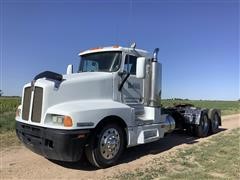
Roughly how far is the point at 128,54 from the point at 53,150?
3.32 meters

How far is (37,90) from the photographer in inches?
235

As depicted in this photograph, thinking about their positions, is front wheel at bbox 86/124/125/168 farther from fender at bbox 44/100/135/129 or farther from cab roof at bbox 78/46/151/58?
cab roof at bbox 78/46/151/58

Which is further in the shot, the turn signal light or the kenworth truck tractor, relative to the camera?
the kenworth truck tractor

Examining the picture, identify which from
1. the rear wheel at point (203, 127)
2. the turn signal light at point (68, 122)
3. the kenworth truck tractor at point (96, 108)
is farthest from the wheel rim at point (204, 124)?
the turn signal light at point (68, 122)

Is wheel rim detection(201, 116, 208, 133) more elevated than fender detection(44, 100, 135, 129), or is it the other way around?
fender detection(44, 100, 135, 129)

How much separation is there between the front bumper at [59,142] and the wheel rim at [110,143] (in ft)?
1.88

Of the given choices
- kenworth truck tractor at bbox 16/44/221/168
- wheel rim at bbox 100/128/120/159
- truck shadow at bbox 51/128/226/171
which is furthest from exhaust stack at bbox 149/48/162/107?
wheel rim at bbox 100/128/120/159

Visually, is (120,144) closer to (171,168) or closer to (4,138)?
(171,168)

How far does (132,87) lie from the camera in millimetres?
7512

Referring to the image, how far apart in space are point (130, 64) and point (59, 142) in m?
3.09

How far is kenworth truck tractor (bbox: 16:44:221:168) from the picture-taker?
558 cm

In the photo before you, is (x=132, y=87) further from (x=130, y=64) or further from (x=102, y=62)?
(x=102, y=62)

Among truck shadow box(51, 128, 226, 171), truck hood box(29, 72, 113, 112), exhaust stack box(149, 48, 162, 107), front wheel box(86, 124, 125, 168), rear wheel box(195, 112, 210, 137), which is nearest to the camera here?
truck hood box(29, 72, 113, 112)

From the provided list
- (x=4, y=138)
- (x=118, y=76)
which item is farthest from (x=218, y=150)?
(x=4, y=138)
